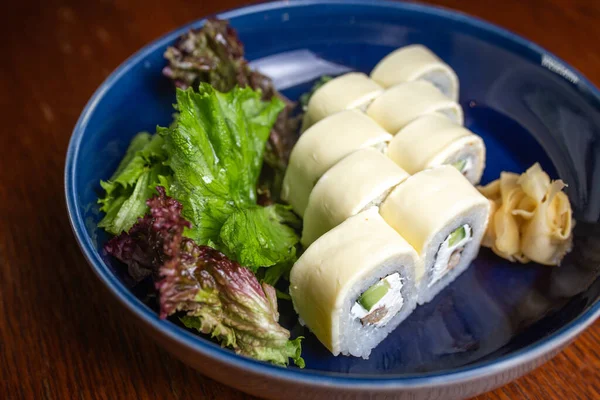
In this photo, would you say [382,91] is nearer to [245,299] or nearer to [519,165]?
[519,165]

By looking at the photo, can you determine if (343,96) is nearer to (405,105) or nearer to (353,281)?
(405,105)

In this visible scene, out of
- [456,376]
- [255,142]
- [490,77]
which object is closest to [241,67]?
[255,142]

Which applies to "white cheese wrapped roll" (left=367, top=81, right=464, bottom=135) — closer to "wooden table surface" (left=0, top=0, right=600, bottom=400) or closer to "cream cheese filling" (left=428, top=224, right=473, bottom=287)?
"cream cheese filling" (left=428, top=224, right=473, bottom=287)

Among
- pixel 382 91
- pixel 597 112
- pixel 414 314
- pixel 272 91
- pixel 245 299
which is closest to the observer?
pixel 245 299

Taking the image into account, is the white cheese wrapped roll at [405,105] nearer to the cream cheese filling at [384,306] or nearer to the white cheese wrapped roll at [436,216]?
the white cheese wrapped roll at [436,216]

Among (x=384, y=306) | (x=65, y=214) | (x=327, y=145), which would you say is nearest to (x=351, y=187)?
(x=327, y=145)

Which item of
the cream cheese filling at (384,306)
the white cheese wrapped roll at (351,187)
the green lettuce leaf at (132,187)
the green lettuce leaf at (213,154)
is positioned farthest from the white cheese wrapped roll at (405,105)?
the green lettuce leaf at (132,187)
